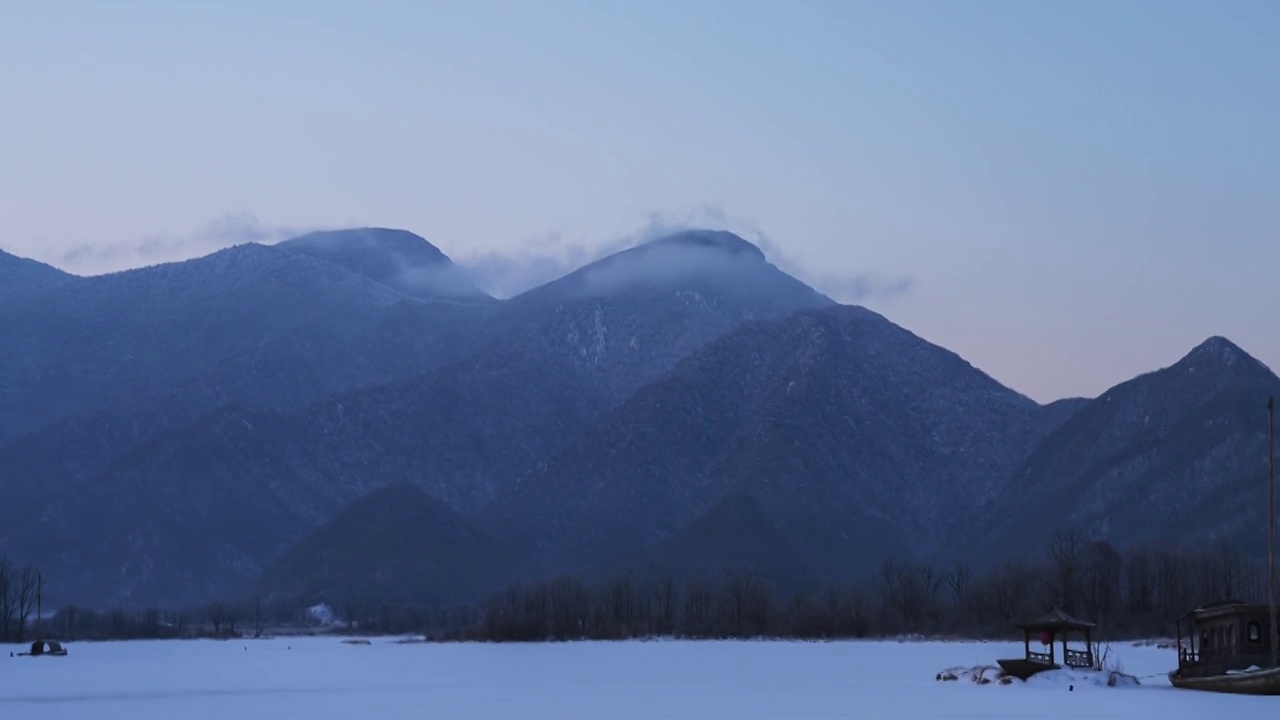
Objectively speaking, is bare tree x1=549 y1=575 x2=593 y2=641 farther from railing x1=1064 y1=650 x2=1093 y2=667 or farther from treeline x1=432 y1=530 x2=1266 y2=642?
railing x1=1064 y1=650 x2=1093 y2=667

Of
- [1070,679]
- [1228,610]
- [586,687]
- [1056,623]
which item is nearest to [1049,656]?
[1056,623]

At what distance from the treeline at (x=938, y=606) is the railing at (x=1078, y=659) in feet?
194

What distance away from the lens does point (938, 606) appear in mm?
171375

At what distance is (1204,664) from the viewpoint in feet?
251

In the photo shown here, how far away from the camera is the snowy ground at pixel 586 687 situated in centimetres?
6644

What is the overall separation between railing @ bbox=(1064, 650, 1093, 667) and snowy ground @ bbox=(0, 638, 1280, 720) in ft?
9.35

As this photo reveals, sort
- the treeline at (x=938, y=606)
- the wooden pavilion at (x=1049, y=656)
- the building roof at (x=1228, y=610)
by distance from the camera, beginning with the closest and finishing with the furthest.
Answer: the building roof at (x=1228, y=610) → the wooden pavilion at (x=1049, y=656) → the treeline at (x=938, y=606)

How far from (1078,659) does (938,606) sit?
3439 inches

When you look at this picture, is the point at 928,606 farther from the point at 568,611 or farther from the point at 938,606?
the point at 568,611

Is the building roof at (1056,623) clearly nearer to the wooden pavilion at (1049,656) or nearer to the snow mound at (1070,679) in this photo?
the wooden pavilion at (1049,656)

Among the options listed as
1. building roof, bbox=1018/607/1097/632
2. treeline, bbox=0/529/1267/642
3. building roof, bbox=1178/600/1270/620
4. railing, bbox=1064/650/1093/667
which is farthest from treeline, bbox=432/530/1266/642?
building roof, bbox=1178/600/1270/620

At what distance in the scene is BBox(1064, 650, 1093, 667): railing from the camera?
82625 millimetres

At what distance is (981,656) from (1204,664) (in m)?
38.6

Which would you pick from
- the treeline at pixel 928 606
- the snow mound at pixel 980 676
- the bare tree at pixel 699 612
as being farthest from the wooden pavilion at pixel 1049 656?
the bare tree at pixel 699 612
